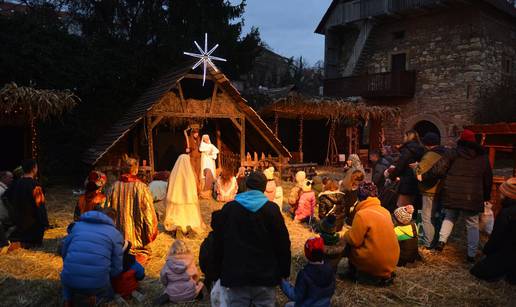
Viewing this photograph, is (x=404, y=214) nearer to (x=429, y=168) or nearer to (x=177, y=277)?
(x=429, y=168)

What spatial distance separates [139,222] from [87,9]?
11993 millimetres

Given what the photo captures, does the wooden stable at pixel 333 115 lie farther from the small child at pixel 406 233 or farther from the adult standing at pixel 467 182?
the small child at pixel 406 233

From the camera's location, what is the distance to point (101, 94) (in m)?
12.9

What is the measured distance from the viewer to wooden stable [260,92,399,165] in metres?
14.3

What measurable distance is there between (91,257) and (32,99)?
19.2 ft

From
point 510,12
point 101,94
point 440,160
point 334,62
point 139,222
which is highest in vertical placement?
point 510,12

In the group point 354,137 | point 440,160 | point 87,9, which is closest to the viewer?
point 440,160

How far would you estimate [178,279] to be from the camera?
13.6 ft

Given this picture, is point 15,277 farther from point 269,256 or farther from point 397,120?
point 397,120

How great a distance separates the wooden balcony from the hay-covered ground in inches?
579

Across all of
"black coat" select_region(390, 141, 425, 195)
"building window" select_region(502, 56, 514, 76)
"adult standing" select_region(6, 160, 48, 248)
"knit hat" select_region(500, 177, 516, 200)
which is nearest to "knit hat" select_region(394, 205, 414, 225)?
"knit hat" select_region(500, 177, 516, 200)

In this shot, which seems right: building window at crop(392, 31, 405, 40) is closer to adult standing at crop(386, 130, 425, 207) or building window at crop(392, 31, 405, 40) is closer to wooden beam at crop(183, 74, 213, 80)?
wooden beam at crop(183, 74, 213, 80)

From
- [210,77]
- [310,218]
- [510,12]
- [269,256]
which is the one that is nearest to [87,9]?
[210,77]

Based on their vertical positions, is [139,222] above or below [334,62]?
below
